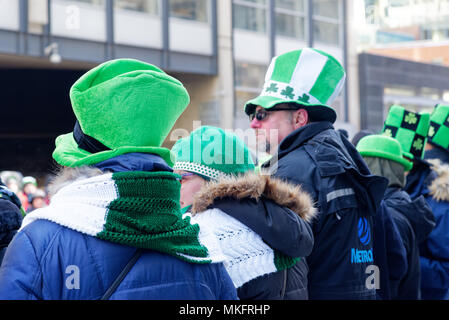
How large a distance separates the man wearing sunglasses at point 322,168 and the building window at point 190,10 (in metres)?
14.8

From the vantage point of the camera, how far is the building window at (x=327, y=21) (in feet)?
68.3

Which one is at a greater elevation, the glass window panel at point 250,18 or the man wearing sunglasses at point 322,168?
the glass window panel at point 250,18

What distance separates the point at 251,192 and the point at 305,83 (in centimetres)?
113

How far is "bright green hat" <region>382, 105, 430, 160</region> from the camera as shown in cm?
446

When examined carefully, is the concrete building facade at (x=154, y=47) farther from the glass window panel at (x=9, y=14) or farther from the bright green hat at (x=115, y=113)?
the bright green hat at (x=115, y=113)

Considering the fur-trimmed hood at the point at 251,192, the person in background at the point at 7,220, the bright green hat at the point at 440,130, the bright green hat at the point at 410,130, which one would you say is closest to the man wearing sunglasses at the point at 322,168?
the fur-trimmed hood at the point at 251,192

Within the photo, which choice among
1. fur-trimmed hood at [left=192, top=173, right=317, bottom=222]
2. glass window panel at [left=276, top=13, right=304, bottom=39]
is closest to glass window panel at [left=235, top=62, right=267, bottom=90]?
glass window panel at [left=276, top=13, right=304, bottom=39]

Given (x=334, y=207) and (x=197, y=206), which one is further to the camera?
(x=334, y=207)

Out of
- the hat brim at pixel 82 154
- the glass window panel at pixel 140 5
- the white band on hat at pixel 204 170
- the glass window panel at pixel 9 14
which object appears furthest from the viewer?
the glass window panel at pixel 140 5

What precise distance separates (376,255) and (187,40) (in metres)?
14.8

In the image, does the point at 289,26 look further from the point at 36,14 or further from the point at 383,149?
the point at 383,149

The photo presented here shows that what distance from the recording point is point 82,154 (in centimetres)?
158

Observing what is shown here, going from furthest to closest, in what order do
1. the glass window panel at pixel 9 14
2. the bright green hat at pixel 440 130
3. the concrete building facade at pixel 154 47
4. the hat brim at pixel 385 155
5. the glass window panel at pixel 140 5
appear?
the glass window panel at pixel 140 5, the concrete building facade at pixel 154 47, the glass window panel at pixel 9 14, the bright green hat at pixel 440 130, the hat brim at pixel 385 155

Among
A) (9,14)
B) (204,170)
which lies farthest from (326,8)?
(204,170)
